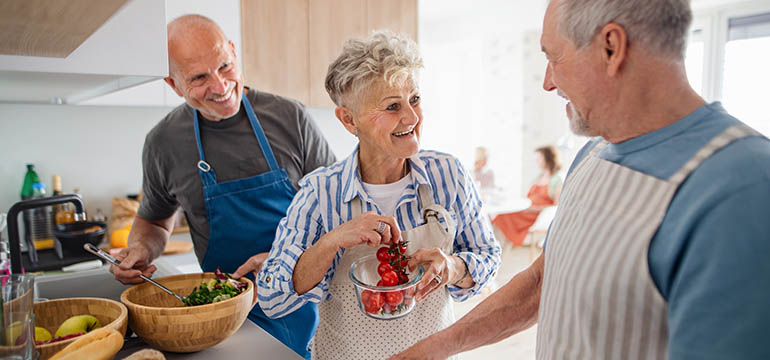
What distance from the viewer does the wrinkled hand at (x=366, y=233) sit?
3.89 feet

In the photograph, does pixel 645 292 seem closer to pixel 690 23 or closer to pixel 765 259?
pixel 765 259

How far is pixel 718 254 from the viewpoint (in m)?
0.65

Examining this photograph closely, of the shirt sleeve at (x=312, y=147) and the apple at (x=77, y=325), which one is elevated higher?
the shirt sleeve at (x=312, y=147)

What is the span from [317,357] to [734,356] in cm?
101

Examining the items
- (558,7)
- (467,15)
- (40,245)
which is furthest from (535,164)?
(558,7)

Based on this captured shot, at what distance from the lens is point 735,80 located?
15.9 ft

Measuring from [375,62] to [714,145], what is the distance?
0.75 meters

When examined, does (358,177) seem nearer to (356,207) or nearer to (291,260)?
(356,207)

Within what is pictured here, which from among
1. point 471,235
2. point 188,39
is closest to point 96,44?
point 188,39

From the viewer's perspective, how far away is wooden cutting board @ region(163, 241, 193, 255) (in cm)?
289

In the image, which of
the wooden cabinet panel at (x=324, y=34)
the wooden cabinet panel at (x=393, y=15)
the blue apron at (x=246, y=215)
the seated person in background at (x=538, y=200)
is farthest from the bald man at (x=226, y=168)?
the seated person in background at (x=538, y=200)

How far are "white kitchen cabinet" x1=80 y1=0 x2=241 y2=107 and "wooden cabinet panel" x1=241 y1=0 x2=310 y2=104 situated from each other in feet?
0.18

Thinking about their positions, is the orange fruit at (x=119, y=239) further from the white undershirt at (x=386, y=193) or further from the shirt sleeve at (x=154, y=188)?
the white undershirt at (x=386, y=193)

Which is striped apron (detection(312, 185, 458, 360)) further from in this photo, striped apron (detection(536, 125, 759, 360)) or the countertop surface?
striped apron (detection(536, 125, 759, 360))
